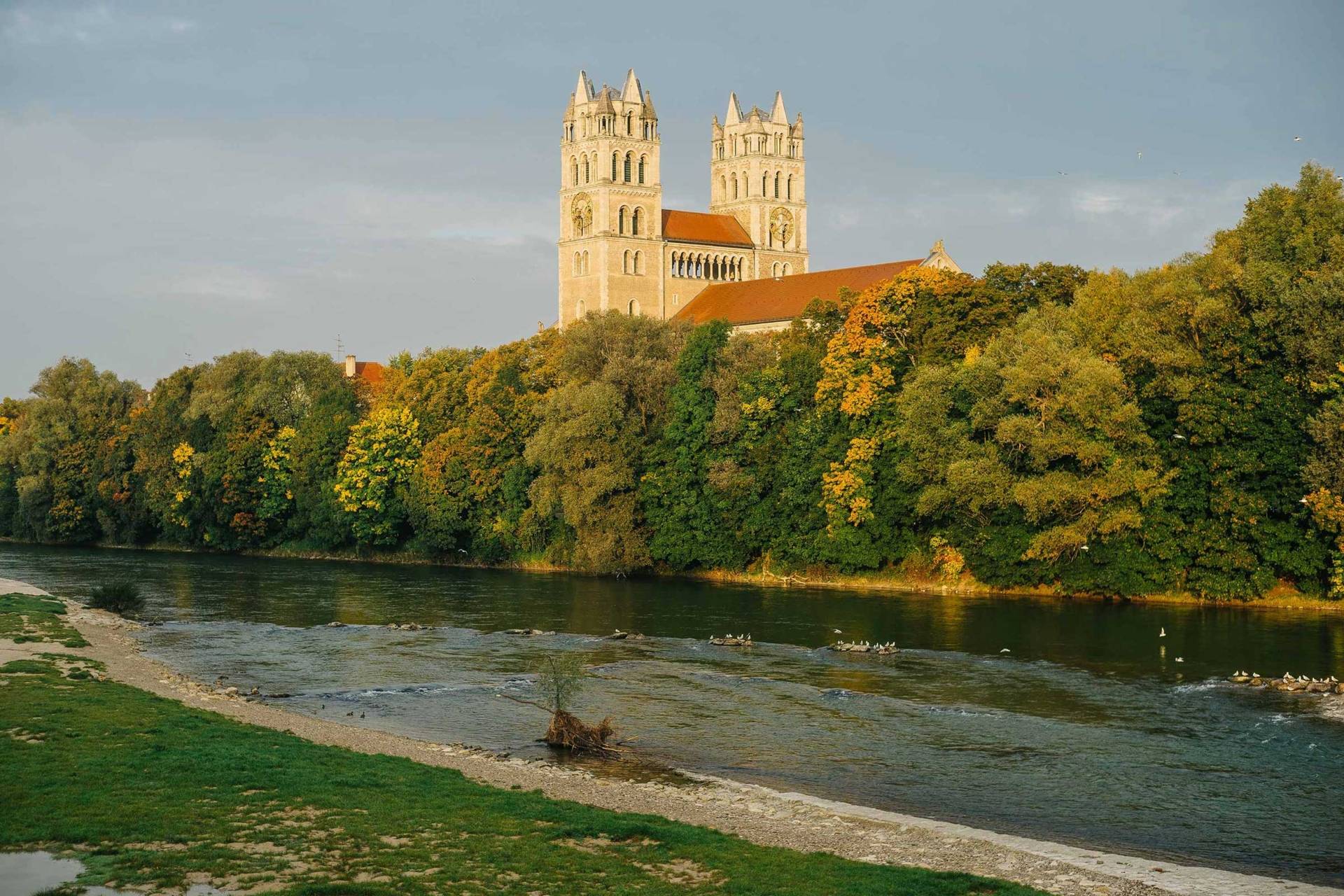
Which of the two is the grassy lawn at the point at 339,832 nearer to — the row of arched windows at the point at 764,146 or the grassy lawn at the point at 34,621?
the grassy lawn at the point at 34,621

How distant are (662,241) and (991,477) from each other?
88.5m

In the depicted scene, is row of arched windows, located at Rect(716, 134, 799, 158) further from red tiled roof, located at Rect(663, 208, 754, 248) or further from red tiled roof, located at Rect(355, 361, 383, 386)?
red tiled roof, located at Rect(355, 361, 383, 386)

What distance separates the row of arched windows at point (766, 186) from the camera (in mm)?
148000


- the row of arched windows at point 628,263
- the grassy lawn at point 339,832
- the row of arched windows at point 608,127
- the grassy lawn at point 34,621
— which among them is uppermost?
the row of arched windows at point 608,127

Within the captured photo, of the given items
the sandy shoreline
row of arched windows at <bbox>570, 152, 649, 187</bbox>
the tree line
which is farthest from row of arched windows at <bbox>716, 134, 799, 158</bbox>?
the sandy shoreline

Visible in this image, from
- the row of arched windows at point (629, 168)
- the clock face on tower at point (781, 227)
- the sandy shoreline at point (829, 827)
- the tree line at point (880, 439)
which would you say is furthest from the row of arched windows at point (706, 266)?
the sandy shoreline at point (829, 827)

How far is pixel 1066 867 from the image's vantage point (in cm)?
1808

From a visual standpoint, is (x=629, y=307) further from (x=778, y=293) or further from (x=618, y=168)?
(x=778, y=293)

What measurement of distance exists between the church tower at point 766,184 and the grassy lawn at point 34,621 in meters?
105

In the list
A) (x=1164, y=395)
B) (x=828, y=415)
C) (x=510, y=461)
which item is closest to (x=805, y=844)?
(x=1164, y=395)

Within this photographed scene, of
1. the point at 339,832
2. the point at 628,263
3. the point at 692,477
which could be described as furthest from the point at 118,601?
the point at 628,263

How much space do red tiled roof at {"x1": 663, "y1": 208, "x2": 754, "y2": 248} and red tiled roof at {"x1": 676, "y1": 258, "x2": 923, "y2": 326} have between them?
13.4 meters

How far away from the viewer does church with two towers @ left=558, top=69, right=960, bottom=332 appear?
136125 millimetres

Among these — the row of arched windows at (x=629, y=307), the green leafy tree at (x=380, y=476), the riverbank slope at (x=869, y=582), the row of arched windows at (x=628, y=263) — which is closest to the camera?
the riverbank slope at (x=869, y=582)
